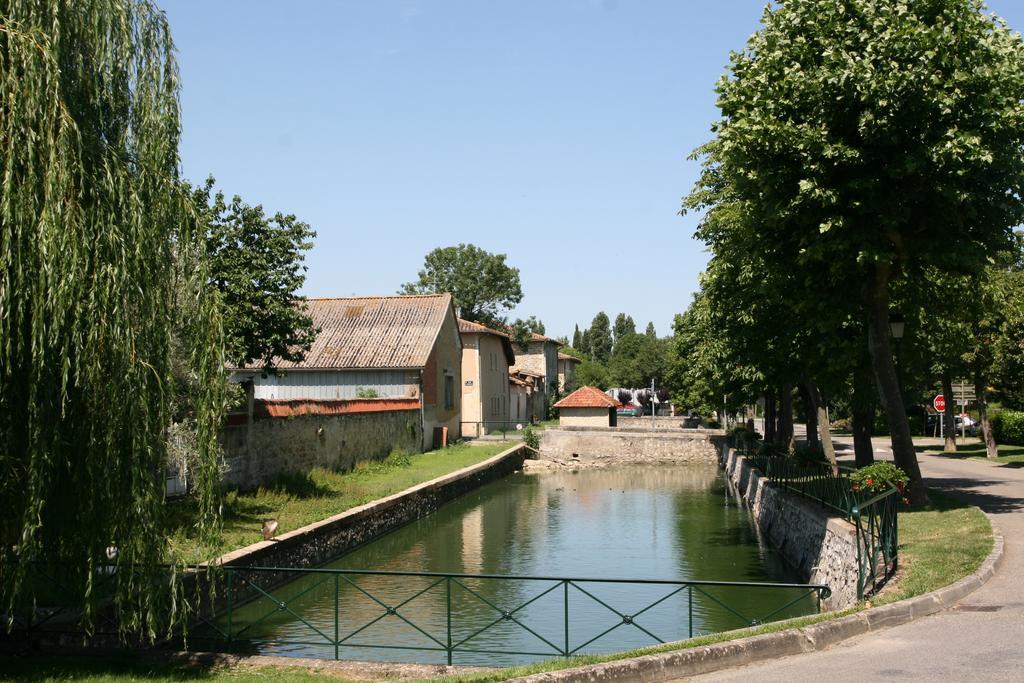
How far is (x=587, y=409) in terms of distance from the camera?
5975 centimetres

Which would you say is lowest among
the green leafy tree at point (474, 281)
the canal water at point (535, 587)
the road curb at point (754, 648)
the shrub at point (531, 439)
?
the canal water at point (535, 587)

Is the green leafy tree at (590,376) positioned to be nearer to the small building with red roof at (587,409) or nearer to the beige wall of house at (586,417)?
the small building with red roof at (587,409)

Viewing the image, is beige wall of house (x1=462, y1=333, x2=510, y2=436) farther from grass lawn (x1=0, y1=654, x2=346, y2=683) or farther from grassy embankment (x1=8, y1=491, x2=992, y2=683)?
grass lawn (x1=0, y1=654, x2=346, y2=683)

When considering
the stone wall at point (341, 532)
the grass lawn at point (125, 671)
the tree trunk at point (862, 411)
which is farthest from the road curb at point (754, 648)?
the tree trunk at point (862, 411)

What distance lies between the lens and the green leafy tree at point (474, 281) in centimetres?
8094

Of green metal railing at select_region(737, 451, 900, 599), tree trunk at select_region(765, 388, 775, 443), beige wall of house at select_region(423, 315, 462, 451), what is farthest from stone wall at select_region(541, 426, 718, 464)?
green metal railing at select_region(737, 451, 900, 599)

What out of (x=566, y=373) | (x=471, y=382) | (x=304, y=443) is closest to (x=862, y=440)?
(x=304, y=443)

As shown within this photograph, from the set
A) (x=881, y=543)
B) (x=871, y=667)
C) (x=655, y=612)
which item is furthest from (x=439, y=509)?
(x=871, y=667)

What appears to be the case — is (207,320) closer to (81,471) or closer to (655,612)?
(81,471)

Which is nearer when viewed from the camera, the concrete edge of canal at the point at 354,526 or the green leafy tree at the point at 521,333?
the concrete edge of canal at the point at 354,526

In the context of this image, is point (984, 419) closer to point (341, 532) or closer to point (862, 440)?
point (862, 440)

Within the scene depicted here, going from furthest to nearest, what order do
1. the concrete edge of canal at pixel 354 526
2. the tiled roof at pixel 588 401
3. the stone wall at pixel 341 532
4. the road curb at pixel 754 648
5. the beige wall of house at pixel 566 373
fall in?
the beige wall of house at pixel 566 373
the tiled roof at pixel 588 401
the concrete edge of canal at pixel 354 526
the stone wall at pixel 341 532
the road curb at pixel 754 648

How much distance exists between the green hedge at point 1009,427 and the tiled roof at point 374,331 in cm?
2471

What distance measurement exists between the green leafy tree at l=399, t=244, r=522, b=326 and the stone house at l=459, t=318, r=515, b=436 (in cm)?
2465
